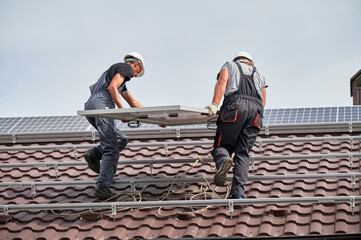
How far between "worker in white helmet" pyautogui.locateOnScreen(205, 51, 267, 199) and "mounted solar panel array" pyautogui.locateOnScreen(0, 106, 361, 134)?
2325mm

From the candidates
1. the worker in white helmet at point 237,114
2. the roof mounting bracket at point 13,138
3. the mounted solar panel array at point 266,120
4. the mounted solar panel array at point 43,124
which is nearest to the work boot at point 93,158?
the worker in white helmet at point 237,114

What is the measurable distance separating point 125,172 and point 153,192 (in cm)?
75

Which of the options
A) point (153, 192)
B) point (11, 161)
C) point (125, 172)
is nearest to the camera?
point (153, 192)

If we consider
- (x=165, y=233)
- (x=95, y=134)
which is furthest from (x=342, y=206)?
(x=95, y=134)

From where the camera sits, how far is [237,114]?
6.30 m

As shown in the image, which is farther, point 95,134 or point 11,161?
point 95,134

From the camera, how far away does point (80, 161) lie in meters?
7.68

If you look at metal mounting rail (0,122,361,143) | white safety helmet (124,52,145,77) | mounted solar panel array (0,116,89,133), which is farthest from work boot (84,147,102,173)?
mounted solar panel array (0,116,89,133)

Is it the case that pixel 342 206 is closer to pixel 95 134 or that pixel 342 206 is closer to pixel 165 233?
pixel 165 233

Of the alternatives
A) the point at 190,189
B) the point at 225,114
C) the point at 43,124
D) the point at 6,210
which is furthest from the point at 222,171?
the point at 43,124

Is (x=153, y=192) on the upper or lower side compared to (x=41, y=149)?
lower

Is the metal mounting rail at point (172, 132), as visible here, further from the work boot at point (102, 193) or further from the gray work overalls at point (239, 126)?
the work boot at point (102, 193)

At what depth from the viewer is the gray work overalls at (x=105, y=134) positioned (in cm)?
667

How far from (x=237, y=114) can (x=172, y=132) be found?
255cm
